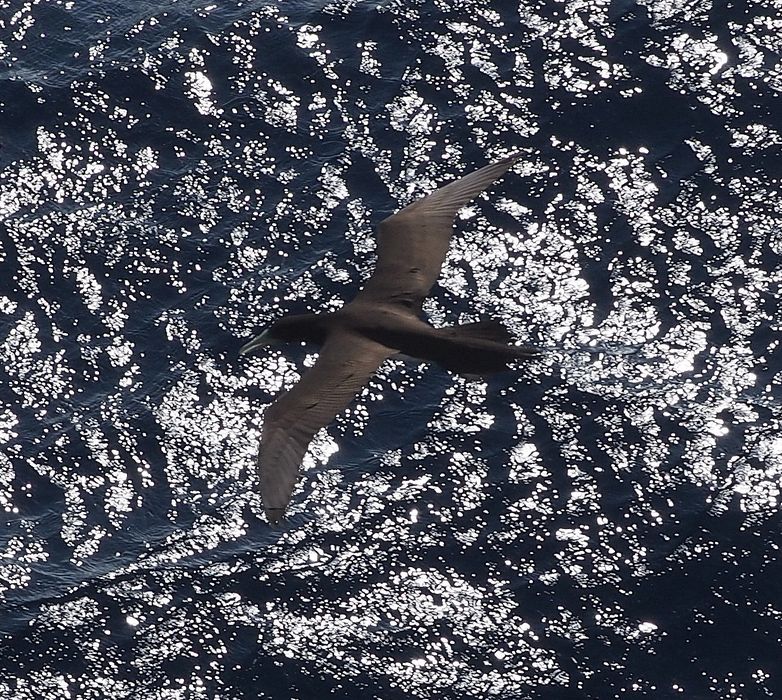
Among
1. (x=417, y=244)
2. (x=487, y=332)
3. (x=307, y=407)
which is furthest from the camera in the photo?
(x=417, y=244)

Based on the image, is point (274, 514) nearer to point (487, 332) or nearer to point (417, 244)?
point (487, 332)

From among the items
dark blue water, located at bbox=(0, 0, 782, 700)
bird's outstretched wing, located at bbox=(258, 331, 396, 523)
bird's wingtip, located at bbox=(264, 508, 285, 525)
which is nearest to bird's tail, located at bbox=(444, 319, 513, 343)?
bird's outstretched wing, located at bbox=(258, 331, 396, 523)

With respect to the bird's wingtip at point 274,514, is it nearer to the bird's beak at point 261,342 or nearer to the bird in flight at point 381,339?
the bird in flight at point 381,339

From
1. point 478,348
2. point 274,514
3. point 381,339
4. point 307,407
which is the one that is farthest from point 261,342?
point 274,514

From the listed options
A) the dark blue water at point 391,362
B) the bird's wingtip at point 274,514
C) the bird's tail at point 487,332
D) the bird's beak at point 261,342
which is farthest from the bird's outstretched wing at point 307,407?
the dark blue water at point 391,362

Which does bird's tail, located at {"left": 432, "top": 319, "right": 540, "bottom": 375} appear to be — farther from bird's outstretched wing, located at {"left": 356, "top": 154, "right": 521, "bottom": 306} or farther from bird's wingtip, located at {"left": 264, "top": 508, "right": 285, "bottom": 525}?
bird's wingtip, located at {"left": 264, "top": 508, "right": 285, "bottom": 525}

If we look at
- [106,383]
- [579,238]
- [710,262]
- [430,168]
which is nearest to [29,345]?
[106,383]
